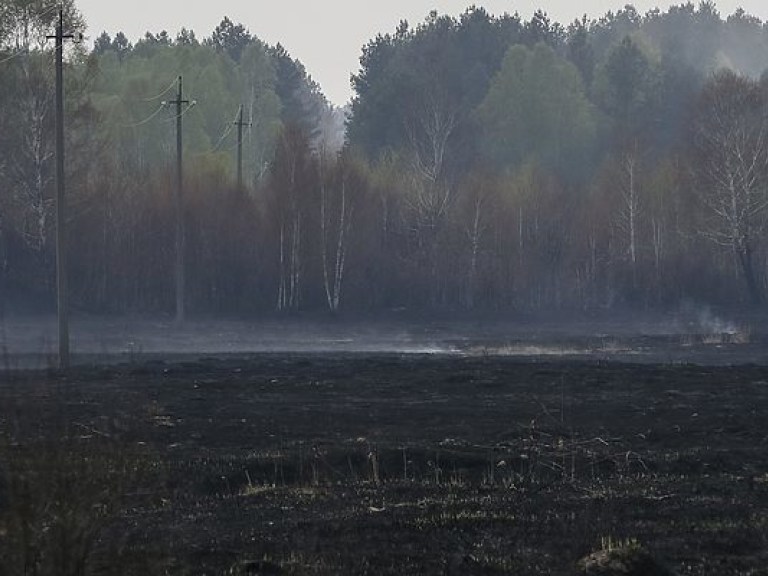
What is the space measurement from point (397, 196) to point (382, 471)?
1866 inches

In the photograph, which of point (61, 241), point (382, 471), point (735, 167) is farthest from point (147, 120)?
point (382, 471)

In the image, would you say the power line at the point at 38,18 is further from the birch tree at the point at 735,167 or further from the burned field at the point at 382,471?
the birch tree at the point at 735,167

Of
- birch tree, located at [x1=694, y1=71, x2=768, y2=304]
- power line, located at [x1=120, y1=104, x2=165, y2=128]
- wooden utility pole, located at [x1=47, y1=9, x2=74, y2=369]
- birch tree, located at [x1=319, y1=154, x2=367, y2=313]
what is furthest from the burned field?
power line, located at [x1=120, y1=104, x2=165, y2=128]

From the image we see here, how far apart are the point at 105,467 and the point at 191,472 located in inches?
360

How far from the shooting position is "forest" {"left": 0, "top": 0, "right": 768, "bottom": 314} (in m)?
56.5

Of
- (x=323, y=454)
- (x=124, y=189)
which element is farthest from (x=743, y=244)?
(x=323, y=454)

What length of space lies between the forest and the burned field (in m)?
23.1

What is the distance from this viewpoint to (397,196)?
66.4 meters

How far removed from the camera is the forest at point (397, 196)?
5650cm

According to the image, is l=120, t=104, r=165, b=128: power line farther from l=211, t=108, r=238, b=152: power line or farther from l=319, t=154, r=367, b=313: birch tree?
l=319, t=154, r=367, b=313: birch tree

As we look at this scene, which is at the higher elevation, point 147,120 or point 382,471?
point 147,120

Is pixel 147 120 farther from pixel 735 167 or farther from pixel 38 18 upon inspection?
pixel 735 167

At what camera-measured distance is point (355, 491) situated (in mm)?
16469

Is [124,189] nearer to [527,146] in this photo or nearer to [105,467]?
[527,146]
